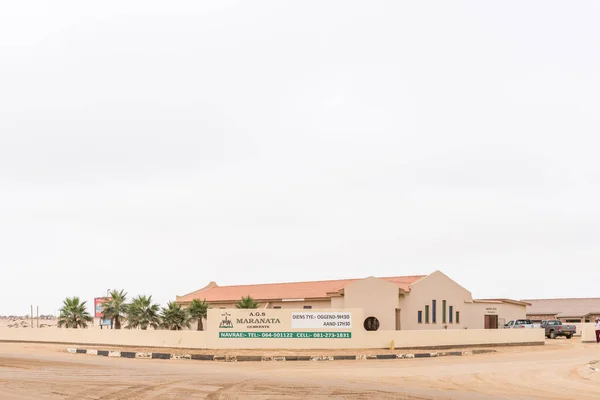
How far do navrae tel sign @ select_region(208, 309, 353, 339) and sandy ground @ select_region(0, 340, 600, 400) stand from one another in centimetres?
865

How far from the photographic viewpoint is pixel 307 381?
21.2 meters

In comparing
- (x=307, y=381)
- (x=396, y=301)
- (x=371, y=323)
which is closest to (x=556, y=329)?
(x=396, y=301)

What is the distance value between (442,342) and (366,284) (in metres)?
8.16

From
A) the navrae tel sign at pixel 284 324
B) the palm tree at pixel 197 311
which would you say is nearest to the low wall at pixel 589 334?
the navrae tel sign at pixel 284 324

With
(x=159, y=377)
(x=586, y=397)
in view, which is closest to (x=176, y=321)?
(x=159, y=377)

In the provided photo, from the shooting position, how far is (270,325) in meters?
39.7

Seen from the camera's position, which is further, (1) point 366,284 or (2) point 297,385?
(1) point 366,284

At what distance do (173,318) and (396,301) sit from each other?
16.1 m

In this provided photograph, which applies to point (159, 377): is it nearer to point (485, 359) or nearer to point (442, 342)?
point (485, 359)

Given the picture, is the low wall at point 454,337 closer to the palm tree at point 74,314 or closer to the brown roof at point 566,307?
the palm tree at point 74,314

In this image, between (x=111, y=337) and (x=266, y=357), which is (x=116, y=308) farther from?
(x=266, y=357)

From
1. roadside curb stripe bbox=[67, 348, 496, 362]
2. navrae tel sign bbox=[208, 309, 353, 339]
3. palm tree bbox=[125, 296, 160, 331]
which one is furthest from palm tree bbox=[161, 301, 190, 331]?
roadside curb stripe bbox=[67, 348, 496, 362]

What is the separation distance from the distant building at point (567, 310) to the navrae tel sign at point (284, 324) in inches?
2012

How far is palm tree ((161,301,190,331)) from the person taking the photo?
170 feet
